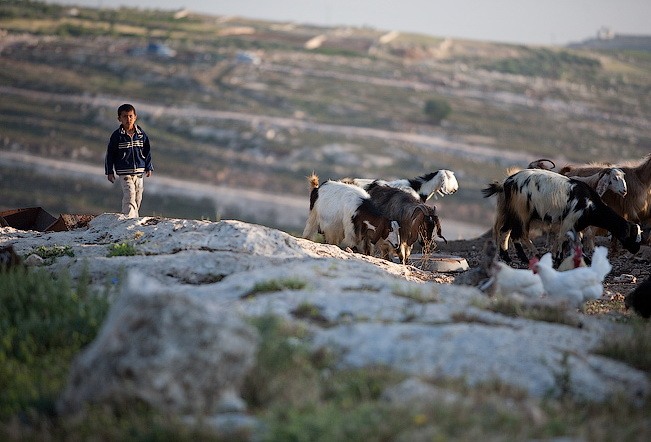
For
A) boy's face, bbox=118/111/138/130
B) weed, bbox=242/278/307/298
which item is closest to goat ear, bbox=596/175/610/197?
boy's face, bbox=118/111/138/130

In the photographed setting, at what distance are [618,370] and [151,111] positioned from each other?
56.7 metres

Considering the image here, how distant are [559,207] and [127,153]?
683cm

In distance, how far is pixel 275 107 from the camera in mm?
69062

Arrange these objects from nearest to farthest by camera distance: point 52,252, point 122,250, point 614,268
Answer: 1. point 122,250
2. point 52,252
3. point 614,268

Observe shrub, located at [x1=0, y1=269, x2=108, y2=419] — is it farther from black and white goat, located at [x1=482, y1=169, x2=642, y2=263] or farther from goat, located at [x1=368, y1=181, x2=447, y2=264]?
black and white goat, located at [x1=482, y1=169, x2=642, y2=263]

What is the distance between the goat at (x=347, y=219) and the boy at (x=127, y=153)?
9.74ft

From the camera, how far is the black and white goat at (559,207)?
15023 mm

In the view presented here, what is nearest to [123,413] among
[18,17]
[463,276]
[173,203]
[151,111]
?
[463,276]

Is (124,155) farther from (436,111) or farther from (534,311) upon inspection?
(436,111)

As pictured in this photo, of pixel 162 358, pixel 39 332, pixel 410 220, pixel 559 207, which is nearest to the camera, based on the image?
pixel 162 358

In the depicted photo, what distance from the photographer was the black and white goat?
49.3ft

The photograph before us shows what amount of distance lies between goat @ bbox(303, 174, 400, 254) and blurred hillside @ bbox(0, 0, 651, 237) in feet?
76.9

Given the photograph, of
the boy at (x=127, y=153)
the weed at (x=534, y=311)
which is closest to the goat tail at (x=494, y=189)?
the boy at (x=127, y=153)

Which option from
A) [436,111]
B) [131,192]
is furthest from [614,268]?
[436,111]
